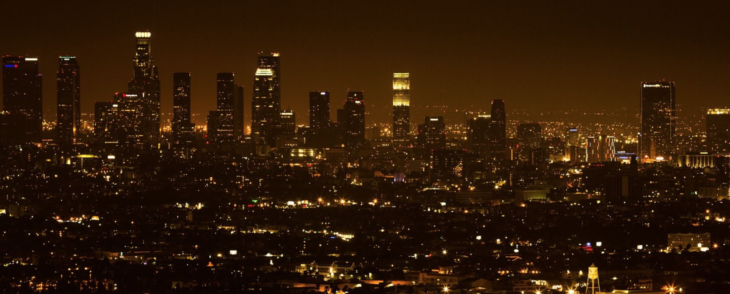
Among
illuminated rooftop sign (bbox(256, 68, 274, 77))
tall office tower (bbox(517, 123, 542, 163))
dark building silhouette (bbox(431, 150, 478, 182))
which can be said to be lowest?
dark building silhouette (bbox(431, 150, 478, 182))

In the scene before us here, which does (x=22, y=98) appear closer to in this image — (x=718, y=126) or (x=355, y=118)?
(x=355, y=118)

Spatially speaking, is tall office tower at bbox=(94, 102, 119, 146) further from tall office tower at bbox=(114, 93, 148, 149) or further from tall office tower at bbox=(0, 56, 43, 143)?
tall office tower at bbox=(0, 56, 43, 143)

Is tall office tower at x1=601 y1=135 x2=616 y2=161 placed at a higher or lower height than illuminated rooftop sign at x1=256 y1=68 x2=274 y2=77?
lower

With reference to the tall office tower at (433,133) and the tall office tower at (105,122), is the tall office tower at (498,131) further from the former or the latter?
the tall office tower at (105,122)

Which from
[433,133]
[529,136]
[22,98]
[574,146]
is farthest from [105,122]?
[574,146]

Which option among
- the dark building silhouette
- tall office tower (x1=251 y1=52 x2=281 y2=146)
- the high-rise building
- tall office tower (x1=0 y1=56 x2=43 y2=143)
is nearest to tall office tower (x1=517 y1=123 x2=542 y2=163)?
the dark building silhouette

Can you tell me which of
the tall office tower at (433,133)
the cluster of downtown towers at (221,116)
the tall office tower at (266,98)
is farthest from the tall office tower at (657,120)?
the tall office tower at (266,98)
